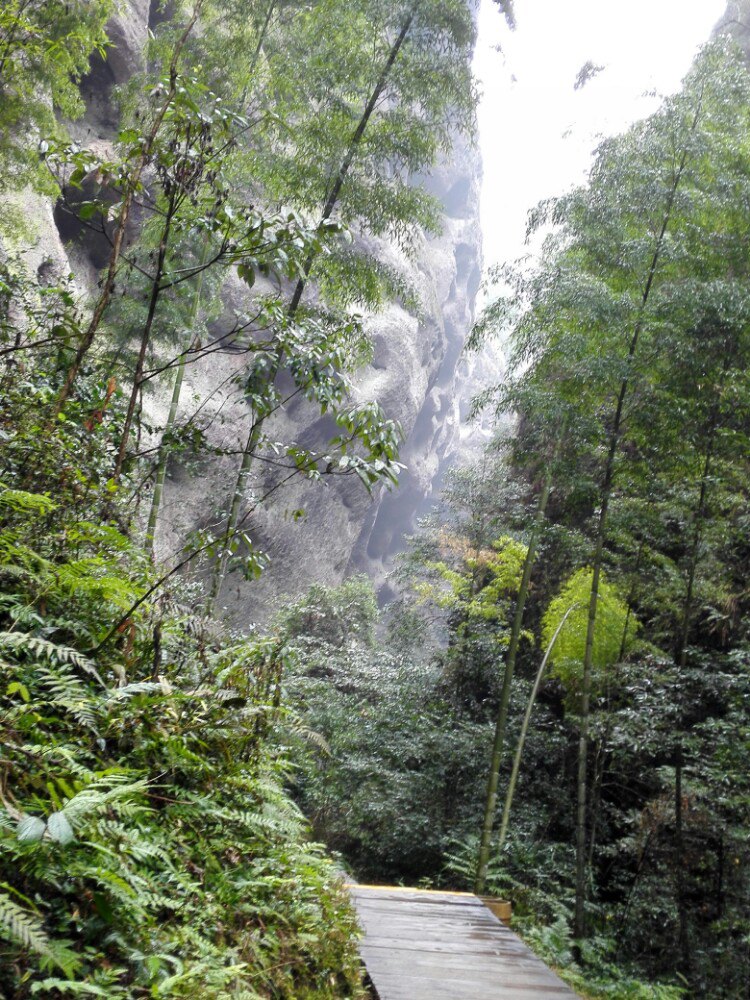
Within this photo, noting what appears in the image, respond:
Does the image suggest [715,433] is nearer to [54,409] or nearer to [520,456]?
[520,456]

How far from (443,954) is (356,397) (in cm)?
1807

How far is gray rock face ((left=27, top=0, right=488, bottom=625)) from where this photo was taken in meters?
13.9

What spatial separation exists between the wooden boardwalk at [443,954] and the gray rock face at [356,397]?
193 cm

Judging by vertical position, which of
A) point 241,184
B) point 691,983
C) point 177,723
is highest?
point 241,184

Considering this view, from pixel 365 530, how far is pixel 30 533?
982 inches

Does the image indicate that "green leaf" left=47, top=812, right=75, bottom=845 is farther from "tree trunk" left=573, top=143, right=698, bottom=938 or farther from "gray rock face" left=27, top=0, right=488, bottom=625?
"tree trunk" left=573, top=143, right=698, bottom=938

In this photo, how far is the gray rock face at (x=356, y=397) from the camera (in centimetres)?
1393

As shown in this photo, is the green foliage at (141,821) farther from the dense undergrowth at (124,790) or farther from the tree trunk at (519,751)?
the tree trunk at (519,751)

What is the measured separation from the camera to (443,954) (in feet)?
9.26

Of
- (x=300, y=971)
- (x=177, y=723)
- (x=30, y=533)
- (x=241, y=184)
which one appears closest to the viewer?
(x=300, y=971)

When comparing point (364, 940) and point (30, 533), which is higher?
point (30, 533)

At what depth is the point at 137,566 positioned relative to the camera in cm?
283

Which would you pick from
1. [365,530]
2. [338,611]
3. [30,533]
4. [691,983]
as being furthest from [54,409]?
[365,530]

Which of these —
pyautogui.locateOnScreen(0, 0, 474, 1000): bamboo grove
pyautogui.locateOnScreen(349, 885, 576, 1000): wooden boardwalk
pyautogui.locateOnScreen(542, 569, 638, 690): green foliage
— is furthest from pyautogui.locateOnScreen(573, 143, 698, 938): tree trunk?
pyautogui.locateOnScreen(349, 885, 576, 1000): wooden boardwalk
